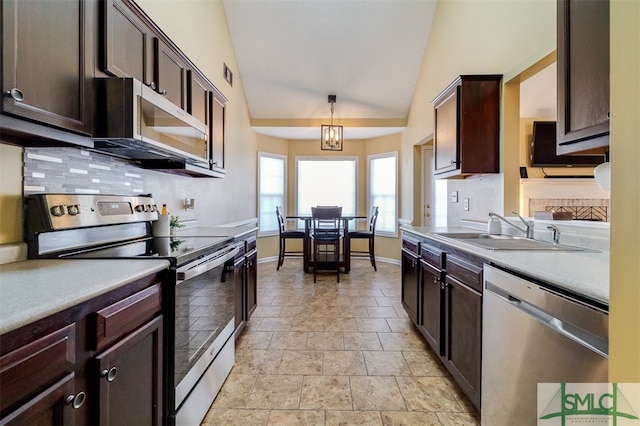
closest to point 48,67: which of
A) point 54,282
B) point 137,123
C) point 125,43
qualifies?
point 137,123

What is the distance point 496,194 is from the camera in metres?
2.51

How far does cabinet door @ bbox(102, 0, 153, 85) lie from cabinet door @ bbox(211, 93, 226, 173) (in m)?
0.87

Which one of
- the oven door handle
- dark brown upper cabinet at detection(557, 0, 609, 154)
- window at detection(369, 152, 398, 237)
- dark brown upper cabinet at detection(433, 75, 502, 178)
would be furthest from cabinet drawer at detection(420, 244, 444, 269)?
window at detection(369, 152, 398, 237)

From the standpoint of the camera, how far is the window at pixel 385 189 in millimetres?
5609

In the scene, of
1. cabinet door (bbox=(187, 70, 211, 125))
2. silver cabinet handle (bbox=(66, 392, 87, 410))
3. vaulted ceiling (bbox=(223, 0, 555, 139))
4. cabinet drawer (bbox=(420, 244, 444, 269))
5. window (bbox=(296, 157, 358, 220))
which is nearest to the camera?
silver cabinet handle (bbox=(66, 392, 87, 410))

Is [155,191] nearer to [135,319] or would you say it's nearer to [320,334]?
[135,319]

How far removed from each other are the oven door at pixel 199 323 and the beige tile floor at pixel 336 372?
0.25m

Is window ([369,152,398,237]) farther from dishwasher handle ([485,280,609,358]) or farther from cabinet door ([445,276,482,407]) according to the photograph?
dishwasher handle ([485,280,609,358])

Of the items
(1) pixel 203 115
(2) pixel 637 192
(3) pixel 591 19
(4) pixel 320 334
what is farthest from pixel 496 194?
(1) pixel 203 115

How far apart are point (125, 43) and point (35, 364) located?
4.96 ft

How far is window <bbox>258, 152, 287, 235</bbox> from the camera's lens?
5.56m

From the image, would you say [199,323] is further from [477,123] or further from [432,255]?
[477,123]

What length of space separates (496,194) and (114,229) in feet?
9.28

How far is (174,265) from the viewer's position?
1314mm
